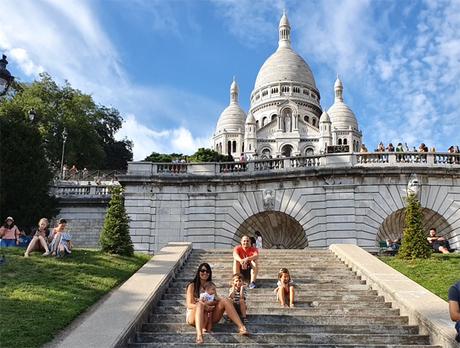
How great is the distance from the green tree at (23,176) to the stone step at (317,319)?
56.4 ft

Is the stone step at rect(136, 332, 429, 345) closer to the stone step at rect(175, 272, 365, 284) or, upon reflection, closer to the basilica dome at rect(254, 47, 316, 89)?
the stone step at rect(175, 272, 365, 284)

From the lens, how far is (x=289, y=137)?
109 meters

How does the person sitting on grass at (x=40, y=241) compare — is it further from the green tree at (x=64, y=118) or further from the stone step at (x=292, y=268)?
the green tree at (x=64, y=118)

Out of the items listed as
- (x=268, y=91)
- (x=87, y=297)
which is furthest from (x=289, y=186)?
(x=268, y=91)

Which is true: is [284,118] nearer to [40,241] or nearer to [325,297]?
[40,241]

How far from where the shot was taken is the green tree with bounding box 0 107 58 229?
1068 inches

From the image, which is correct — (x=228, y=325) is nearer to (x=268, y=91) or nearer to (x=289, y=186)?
Answer: (x=289, y=186)

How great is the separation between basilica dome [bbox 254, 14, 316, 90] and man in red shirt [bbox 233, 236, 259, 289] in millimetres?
105800

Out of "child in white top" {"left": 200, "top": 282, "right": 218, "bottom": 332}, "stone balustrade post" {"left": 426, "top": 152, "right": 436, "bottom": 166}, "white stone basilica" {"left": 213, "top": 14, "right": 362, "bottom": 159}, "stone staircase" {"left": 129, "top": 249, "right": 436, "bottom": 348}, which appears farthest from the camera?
"white stone basilica" {"left": 213, "top": 14, "right": 362, "bottom": 159}

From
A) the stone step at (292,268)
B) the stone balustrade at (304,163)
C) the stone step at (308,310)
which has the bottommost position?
the stone step at (308,310)

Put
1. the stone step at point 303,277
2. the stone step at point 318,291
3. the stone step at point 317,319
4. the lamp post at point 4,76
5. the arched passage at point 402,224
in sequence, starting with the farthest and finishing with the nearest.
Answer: the arched passage at point 402,224 < the stone step at point 303,277 < the stone step at point 318,291 < the lamp post at point 4,76 < the stone step at point 317,319

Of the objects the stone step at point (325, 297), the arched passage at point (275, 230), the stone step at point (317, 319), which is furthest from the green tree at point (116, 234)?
the arched passage at point (275, 230)

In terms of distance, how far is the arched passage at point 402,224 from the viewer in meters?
24.4

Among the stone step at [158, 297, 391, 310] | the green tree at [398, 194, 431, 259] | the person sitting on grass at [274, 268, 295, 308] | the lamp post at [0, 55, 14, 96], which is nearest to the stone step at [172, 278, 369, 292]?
the stone step at [158, 297, 391, 310]
